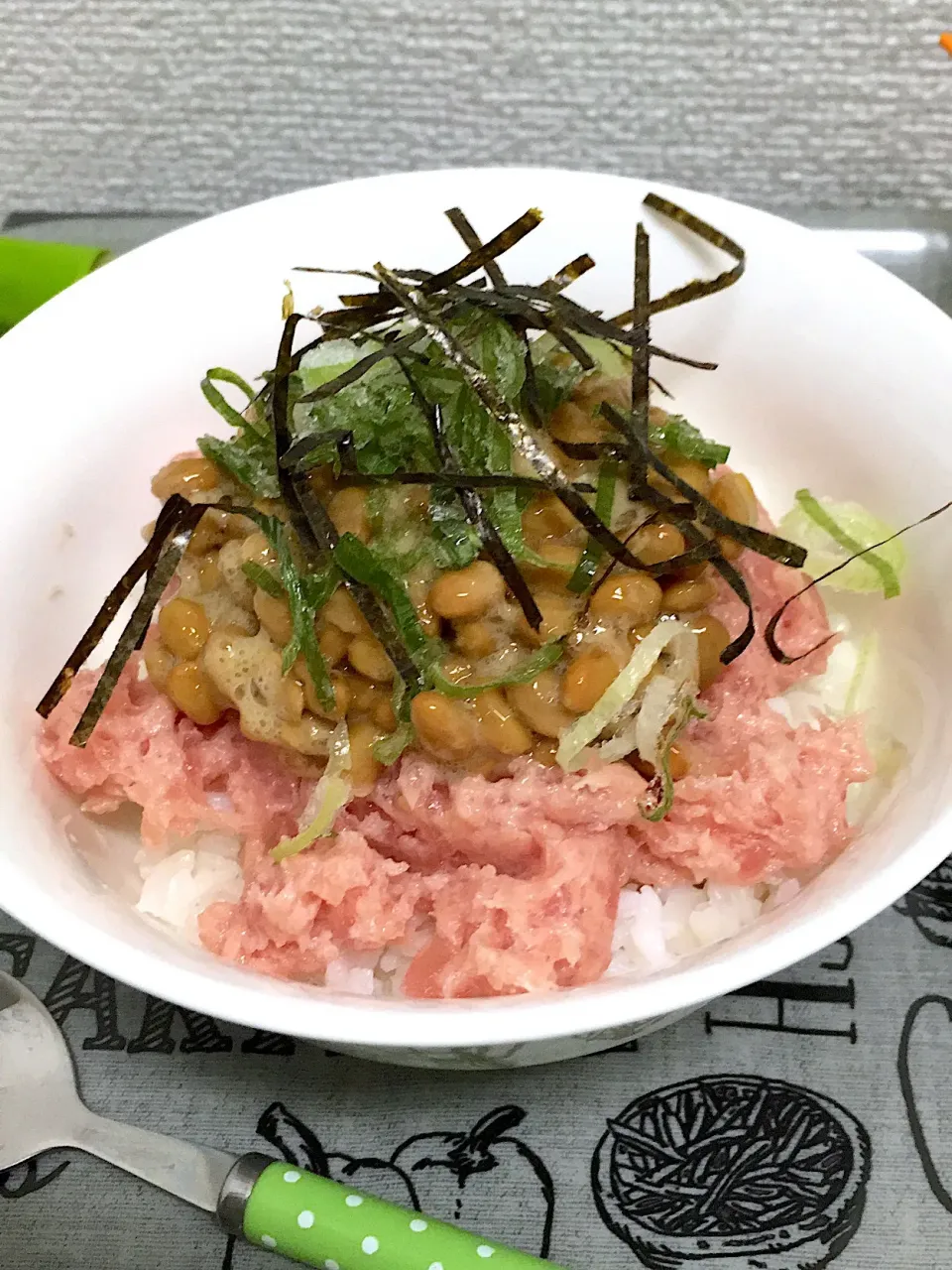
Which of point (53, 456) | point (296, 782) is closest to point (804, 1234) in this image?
point (296, 782)

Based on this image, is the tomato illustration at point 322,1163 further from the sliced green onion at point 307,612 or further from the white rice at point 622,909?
the sliced green onion at point 307,612

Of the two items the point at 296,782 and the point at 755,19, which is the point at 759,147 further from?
the point at 296,782

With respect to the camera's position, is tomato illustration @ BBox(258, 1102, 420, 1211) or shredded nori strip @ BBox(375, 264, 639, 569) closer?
shredded nori strip @ BBox(375, 264, 639, 569)

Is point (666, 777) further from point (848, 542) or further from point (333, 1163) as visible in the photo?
point (333, 1163)

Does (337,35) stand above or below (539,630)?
above

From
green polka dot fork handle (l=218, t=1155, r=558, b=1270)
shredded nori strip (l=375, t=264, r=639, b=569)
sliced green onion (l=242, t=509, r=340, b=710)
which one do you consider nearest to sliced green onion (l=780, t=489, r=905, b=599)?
shredded nori strip (l=375, t=264, r=639, b=569)

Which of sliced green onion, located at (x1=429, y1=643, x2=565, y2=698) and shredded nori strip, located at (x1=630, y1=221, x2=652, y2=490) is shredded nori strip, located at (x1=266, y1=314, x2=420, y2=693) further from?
shredded nori strip, located at (x1=630, y1=221, x2=652, y2=490)
